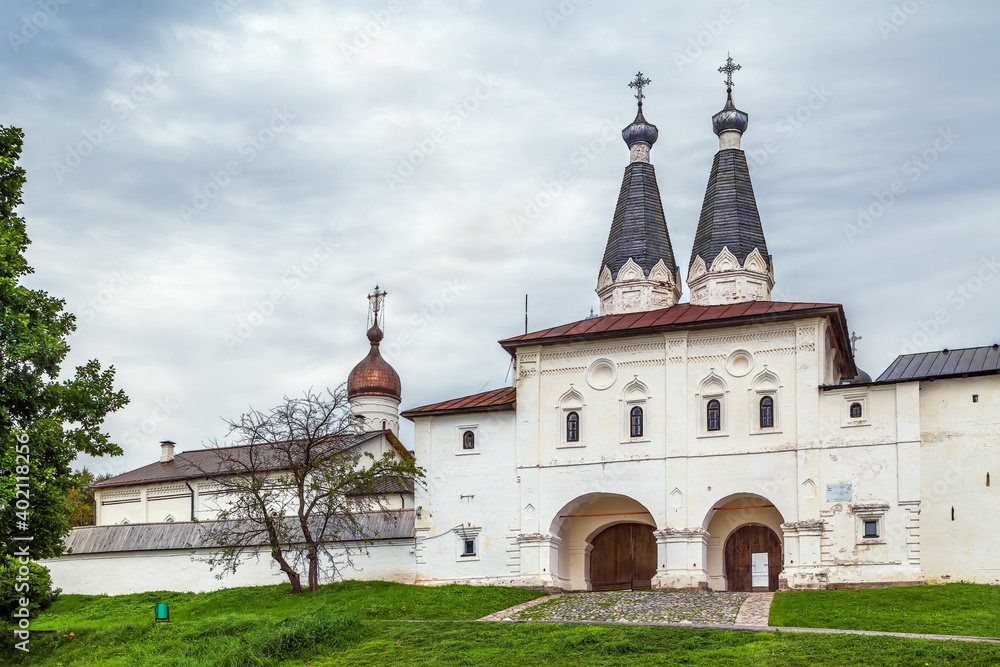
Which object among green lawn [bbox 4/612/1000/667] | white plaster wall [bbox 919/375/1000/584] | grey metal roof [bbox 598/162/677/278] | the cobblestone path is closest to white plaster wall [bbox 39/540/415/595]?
the cobblestone path

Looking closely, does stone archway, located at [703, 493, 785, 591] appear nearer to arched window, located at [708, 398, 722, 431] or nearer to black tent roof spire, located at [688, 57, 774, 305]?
arched window, located at [708, 398, 722, 431]

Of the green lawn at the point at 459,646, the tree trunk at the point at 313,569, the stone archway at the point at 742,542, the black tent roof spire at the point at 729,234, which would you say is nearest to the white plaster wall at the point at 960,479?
the stone archway at the point at 742,542

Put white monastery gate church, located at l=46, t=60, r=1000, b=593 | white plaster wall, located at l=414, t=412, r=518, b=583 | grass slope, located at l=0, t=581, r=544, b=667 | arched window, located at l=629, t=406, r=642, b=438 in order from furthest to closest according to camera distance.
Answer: white plaster wall, located at l=414, t=412, r=518, b=583
arched window, located at l=629, t=406, r=642, b=438
white monastery gate church, located at l=46, t=60, r=1000, b=593
grass slope, located at l=0, t=581, r=544, b=667

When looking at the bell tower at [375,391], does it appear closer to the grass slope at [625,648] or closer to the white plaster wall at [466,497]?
the white plaster wall at [466,497]

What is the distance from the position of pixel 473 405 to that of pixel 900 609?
13.3m

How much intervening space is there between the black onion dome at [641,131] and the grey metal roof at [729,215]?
229 cm

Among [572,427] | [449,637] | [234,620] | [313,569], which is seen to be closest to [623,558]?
[572,427]

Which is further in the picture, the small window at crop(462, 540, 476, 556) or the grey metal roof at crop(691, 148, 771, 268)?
the grey metal roof at crop(691, 148, 771, 268)

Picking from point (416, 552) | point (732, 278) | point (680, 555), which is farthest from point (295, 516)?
point (732, 278)

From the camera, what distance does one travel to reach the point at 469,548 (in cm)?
3356

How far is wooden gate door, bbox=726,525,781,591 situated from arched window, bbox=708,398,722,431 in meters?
2.88

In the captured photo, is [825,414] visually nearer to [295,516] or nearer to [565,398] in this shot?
[565,398]

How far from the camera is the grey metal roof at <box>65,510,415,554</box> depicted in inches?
1361

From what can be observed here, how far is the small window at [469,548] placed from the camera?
1318 inches
